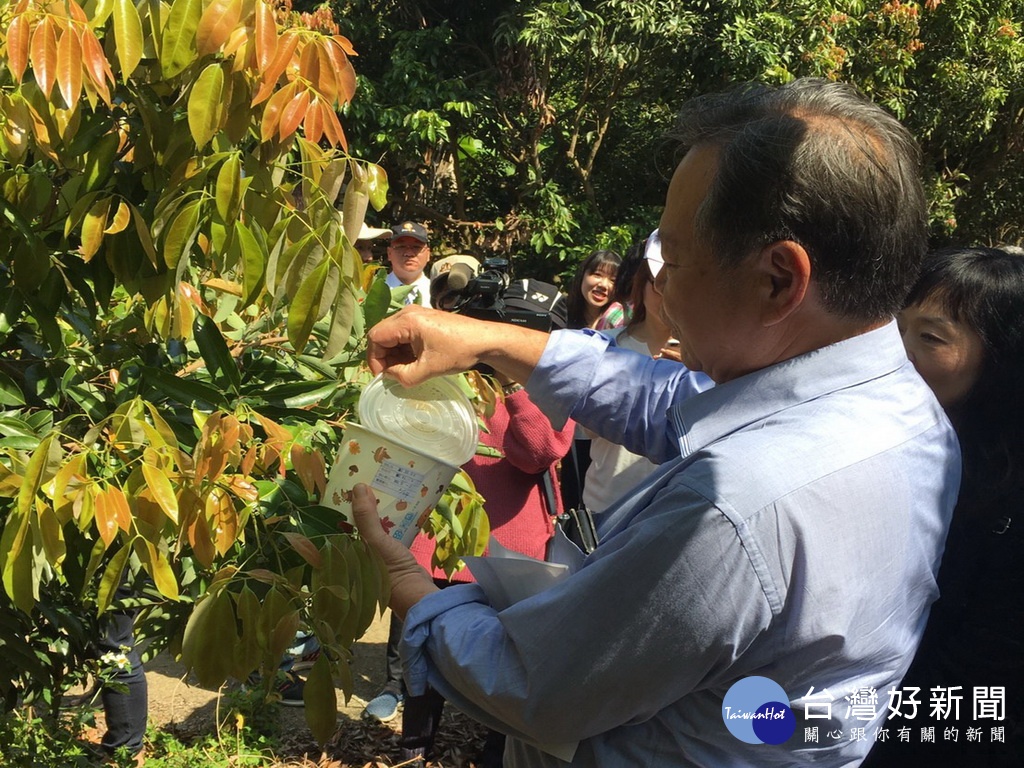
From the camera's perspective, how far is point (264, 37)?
137cm

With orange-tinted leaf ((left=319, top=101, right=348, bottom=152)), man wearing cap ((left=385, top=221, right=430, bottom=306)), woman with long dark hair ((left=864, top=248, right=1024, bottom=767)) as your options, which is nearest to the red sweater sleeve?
woman with long dark hair ((left=864, top=248, right=1024, bottom=767))

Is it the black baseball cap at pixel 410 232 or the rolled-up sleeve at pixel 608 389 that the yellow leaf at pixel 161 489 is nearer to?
the rolled-up sleeve at pixel 608 389

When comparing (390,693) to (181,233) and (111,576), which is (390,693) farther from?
(181,233)

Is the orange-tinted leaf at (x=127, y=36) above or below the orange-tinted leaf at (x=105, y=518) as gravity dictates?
above

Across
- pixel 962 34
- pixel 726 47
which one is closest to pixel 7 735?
pixel 726 47

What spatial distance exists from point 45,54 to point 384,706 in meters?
3.23

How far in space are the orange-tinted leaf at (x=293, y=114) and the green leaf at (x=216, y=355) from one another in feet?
1.16

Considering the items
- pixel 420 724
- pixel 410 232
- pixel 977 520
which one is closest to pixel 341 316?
pixel 977 520

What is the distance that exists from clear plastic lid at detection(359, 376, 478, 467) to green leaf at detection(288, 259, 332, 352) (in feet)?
0.70

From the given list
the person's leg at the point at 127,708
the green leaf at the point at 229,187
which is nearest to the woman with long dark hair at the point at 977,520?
the green leaf at the point at 229,187

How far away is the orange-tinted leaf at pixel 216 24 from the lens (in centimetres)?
135

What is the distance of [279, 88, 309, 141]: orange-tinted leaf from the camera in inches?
55.4

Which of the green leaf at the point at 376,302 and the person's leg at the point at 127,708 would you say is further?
the person's leg at the point at 127,708

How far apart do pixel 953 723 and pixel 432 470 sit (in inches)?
45.1
